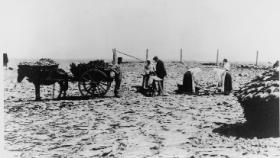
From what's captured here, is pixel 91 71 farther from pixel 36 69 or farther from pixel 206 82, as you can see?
pixel 206 82

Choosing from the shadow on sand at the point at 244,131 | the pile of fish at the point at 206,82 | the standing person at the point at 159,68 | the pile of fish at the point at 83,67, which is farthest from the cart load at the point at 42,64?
the shadow on sand at the point at 244,131

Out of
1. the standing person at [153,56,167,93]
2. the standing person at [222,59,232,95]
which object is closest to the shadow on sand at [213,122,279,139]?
the standing person at [153,56,167,93]

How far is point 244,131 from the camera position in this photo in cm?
865

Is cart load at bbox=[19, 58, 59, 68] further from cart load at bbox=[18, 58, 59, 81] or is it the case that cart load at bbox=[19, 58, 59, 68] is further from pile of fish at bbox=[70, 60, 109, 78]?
pile of fish at bbox=[70, 60, 109, 78]

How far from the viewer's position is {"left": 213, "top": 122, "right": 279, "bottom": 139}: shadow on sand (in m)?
8.09

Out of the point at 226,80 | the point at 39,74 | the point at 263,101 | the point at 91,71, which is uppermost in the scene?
the point at 91,71

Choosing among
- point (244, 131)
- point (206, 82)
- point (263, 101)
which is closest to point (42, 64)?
point (244, 131)

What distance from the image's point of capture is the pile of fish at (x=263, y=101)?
787 centimetres

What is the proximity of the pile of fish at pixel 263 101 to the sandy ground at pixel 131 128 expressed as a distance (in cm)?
38

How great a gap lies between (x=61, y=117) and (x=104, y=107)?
185cm

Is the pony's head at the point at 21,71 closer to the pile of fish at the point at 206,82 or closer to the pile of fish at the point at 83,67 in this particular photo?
the pile of fish at the point at 83,67

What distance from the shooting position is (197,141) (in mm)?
8078

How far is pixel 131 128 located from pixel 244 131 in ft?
8.78

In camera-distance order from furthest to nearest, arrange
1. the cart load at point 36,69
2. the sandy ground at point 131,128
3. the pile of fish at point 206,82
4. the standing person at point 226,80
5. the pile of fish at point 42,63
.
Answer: the pile of fish at point 206,82
the standing person at point 226,80
the pile of fish at point 42,63
the cart load at point 36,69
the sandy ground at point 131,128
